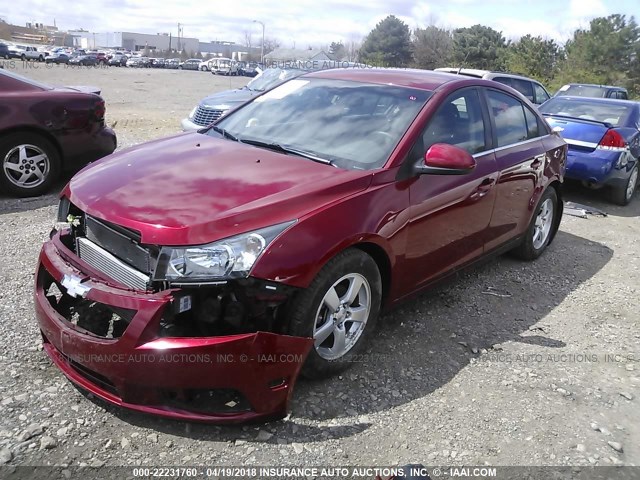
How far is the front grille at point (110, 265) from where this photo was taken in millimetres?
2611

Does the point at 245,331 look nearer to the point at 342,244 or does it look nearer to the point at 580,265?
the point at 342,244

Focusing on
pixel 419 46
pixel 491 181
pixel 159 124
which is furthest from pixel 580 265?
pixel 419 46

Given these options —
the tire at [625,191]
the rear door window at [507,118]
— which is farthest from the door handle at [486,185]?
the tire at [625,191]

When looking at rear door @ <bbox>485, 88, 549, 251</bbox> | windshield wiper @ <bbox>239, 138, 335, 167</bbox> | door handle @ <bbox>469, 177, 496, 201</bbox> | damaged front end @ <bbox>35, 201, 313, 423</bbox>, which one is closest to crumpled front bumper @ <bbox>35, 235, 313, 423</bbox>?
damaged front end @ <bbox>35, 201, 313, 423</bbox>

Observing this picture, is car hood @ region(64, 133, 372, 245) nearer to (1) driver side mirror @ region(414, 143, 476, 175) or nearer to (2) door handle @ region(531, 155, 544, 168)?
(1) driver side mirror @ region(414, 143, 476, 175)

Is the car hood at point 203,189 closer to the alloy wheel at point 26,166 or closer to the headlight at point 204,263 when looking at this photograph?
the headlight at point 204,263

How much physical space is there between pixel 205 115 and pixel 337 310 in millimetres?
7392

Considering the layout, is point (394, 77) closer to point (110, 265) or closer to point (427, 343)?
point (427, 343)

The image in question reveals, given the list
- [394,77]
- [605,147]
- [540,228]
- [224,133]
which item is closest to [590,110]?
[605,147]

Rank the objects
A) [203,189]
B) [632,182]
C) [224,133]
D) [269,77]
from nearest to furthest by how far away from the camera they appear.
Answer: [203,189]
[224,133]
[632,182]
[269,77]

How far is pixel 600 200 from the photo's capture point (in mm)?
8609

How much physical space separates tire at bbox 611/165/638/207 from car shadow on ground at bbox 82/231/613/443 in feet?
9.47

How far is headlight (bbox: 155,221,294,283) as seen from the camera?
8.25 ft

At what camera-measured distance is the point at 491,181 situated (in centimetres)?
416
